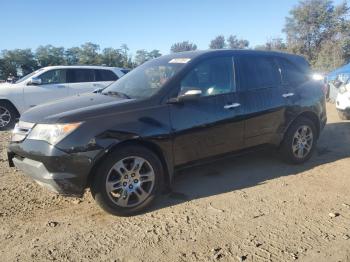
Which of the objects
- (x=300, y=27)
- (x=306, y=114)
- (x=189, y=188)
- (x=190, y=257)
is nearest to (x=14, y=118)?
(x=189, y=188)

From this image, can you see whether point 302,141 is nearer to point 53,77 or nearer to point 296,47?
point 53,77

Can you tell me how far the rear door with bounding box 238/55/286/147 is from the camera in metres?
5.15

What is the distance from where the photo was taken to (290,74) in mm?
5789

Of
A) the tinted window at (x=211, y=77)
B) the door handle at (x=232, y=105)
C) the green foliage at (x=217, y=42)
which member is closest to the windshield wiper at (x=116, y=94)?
the tinted window at (x=211, y=77)

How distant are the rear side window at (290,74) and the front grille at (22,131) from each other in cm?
362

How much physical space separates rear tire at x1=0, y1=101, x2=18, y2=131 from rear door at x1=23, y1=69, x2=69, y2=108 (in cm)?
46

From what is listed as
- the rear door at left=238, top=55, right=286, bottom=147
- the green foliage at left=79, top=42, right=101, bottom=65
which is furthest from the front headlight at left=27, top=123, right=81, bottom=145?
the green foliage at left=79, top=42, right=101, bottom=65

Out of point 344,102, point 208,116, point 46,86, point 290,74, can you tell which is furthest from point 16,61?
point 208,116

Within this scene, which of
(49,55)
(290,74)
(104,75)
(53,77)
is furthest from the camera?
(49,55)

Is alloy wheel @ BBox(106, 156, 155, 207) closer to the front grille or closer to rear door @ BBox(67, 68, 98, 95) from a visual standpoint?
the front grille

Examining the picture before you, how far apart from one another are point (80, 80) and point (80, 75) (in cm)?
15

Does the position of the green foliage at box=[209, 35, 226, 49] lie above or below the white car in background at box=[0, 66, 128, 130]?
above

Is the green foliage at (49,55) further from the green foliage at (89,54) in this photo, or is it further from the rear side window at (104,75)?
the rear side window at (104,75)

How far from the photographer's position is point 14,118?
10531 mm
